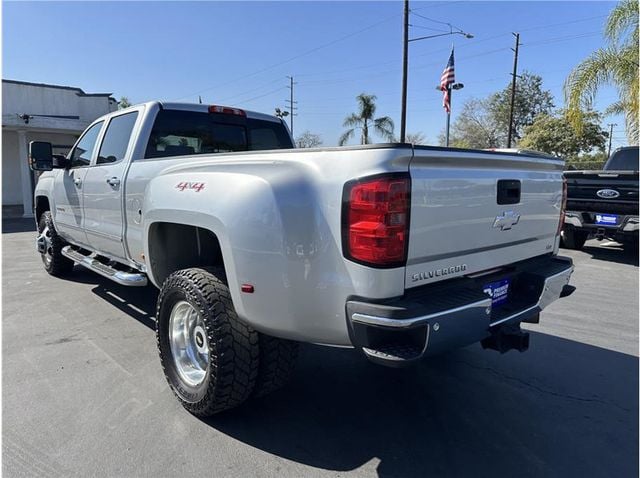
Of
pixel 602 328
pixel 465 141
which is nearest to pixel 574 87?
pixel 602 328

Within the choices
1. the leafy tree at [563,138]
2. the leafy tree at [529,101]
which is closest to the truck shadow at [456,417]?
the leafy tree at [563,138]

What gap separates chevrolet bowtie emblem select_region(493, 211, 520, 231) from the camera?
9.11 feet

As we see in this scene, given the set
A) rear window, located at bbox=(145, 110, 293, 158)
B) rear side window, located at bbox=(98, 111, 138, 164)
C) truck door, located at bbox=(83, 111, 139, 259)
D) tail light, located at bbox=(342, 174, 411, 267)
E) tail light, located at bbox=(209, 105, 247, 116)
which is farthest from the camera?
tail light, located at bbox=(209, 105, 247, 116)

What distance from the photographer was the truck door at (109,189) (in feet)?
13.4

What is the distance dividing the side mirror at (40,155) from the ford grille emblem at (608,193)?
837cm

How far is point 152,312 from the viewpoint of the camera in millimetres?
4977

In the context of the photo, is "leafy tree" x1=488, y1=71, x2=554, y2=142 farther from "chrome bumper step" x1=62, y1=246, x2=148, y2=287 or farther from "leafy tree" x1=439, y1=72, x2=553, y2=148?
"chrome bumper step" x1=62, y1=246, x2=148, y2=287

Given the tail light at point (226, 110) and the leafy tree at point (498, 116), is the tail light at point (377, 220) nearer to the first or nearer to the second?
the tail light at point (226, 110)

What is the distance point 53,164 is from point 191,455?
419cm

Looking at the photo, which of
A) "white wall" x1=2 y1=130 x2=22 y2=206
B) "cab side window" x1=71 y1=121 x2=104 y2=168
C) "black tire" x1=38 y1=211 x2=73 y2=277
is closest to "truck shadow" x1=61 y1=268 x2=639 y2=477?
"cab side window" x1=71 y1=121 x2=104 y2=168

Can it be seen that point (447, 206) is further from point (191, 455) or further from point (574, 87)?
point (574, 87)

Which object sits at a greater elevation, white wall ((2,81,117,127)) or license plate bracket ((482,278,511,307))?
white wall ((2,81,117,127))

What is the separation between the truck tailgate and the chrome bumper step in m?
2.49

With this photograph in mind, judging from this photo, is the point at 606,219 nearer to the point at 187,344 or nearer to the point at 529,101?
the point at 187,344
